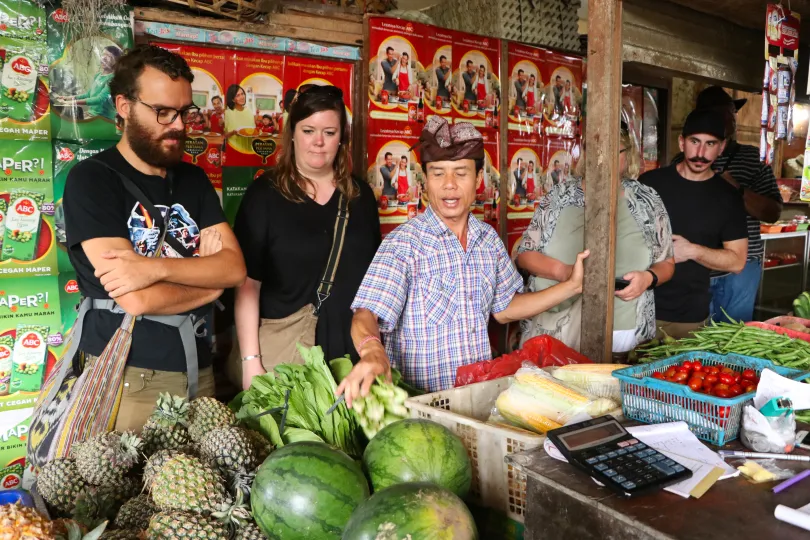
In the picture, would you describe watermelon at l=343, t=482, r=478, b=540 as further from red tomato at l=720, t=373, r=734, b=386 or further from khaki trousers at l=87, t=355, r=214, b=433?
khaki trousers at l=87, t=355, r=214, b=433

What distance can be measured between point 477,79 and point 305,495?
3.73 metres

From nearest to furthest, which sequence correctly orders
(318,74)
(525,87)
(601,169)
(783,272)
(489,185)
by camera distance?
1. (601,169)
2. (318,74)
3. (489,185)
4. (525,87)
5. (783,272)

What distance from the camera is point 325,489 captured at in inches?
48.1

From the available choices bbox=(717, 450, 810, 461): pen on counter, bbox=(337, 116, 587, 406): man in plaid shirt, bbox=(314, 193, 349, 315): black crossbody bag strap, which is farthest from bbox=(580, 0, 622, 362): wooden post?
bbox=(314, 193, 349, 315): black crossbody bag strap

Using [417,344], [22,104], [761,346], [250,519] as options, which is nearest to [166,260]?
[417,344]

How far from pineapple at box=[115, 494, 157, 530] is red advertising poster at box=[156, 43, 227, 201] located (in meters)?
2.33

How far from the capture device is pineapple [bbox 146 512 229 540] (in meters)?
1.18

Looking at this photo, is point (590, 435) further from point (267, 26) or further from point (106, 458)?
point (267, 26)

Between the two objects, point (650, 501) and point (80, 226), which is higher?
point (80, 226)

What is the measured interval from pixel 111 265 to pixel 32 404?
1426mm

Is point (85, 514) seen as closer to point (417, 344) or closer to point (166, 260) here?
point (166, 260)

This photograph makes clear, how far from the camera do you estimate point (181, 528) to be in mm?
1188

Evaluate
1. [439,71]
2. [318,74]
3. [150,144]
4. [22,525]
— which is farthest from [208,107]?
[22,525]

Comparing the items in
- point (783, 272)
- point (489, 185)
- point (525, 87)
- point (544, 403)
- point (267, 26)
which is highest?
point (267, 26)
